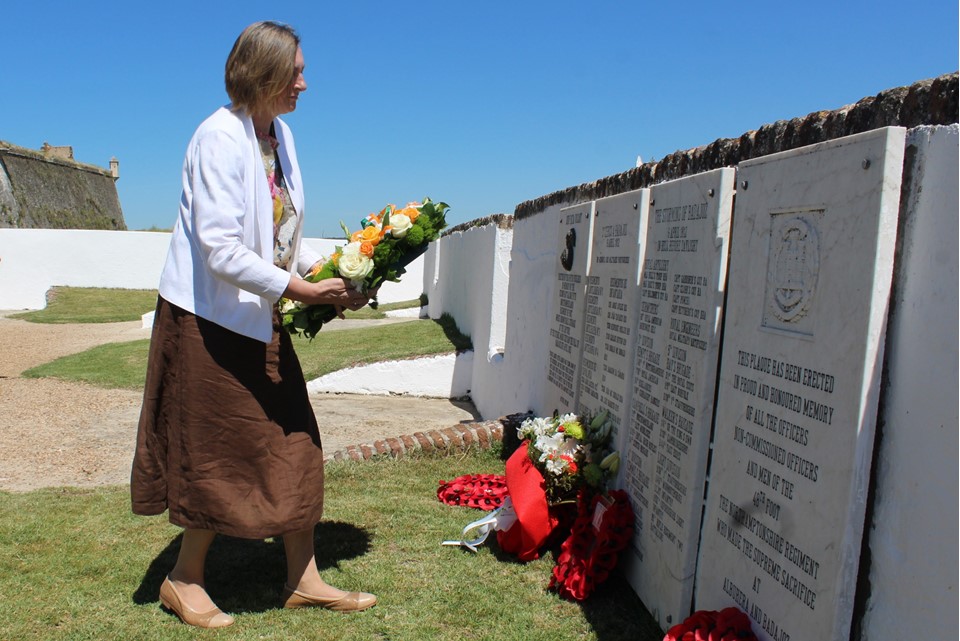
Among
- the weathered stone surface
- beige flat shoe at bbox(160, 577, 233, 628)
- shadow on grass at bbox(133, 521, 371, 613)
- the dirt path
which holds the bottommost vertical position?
the dirt path

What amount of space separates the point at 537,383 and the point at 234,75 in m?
3.05

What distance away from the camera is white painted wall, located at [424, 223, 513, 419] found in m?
7.09

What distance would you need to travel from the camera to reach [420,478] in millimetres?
4664

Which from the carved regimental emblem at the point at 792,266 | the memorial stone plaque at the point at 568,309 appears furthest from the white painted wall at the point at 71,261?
the carved regimental emblem at the point at 792,266

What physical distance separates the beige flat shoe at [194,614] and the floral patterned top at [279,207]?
46.5 inches

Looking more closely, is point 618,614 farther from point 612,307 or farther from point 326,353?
point 326,353

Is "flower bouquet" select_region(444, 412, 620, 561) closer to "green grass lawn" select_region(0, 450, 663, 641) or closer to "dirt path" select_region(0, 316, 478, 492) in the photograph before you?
"green grass lawn" select_region(0, 450, 663, 641)

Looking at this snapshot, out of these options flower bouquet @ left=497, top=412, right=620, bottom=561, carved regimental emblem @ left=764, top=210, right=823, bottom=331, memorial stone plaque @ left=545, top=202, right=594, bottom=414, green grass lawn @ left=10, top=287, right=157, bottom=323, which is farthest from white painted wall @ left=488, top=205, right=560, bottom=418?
green grass lawn @ left=10, top=287, right=157, bottom=323

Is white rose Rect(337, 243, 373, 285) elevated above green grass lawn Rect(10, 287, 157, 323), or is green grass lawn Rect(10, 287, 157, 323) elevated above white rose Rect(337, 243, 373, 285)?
white rose Rect(337, 243, 373, 285)

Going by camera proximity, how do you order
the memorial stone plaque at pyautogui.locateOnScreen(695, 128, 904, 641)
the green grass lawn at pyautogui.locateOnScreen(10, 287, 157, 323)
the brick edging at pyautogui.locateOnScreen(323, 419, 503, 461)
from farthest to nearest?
the green grass lawn at pyautogui.locateOnScreen(10, 287, 157, 323) → the brick edging at pyautogui.locateOnScreen(323, 419, 503, 461) → the memorial stone plaque at pyautogui.locateOnScreen(695, 128, 904, 641)

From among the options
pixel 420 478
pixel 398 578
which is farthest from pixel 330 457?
pixel 398 578

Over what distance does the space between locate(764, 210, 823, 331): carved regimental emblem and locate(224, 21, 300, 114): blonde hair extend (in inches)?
61.8

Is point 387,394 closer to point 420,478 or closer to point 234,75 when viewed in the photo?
point 420,478

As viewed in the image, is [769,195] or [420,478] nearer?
[769,195]
